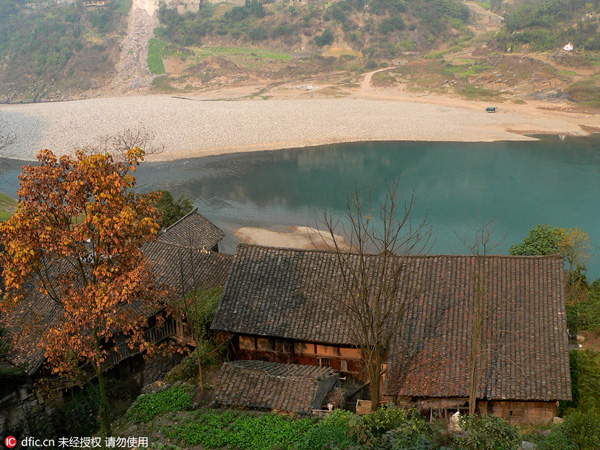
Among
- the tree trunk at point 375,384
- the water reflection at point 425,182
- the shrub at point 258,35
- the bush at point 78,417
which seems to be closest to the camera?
the tree trunk at point 375,384

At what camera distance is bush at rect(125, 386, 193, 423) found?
17250 millimetres

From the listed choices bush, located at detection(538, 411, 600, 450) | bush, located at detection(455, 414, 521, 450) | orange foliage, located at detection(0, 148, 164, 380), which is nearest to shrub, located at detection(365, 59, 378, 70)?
orange foliage, located at detection(0, 148, 164, 380)

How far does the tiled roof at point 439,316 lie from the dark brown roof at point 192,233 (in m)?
9.54

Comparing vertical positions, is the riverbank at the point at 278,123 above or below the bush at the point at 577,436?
below

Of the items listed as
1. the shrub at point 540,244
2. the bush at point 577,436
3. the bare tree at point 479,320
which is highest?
the bush at point 577,436

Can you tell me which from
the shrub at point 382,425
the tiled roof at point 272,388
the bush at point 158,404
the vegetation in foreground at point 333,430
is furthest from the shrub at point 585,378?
the bush at point 158,404

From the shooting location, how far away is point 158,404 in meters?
17.7

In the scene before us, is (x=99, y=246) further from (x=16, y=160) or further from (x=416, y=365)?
(x=16, y=160)

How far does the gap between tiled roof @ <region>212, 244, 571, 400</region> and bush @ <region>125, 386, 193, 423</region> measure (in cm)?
341

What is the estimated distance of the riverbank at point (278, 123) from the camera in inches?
2916

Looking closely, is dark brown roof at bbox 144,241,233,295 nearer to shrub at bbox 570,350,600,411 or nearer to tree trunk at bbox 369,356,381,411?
tree trunk at bbox 369,356,381,411

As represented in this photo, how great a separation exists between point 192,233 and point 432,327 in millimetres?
17615

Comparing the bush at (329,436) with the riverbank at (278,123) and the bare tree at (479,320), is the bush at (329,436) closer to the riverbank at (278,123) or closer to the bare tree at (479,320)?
the bare tree at (479,320)

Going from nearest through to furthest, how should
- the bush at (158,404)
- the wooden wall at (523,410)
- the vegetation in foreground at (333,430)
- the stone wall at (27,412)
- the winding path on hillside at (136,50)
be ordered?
1. the vegetation in foreground at (333,430)
2. the bush at (158,404)
3. the wooden wall at (523,410)
4. the stone wall at (27,412)
5. the winding path on hillside at (136,50)
